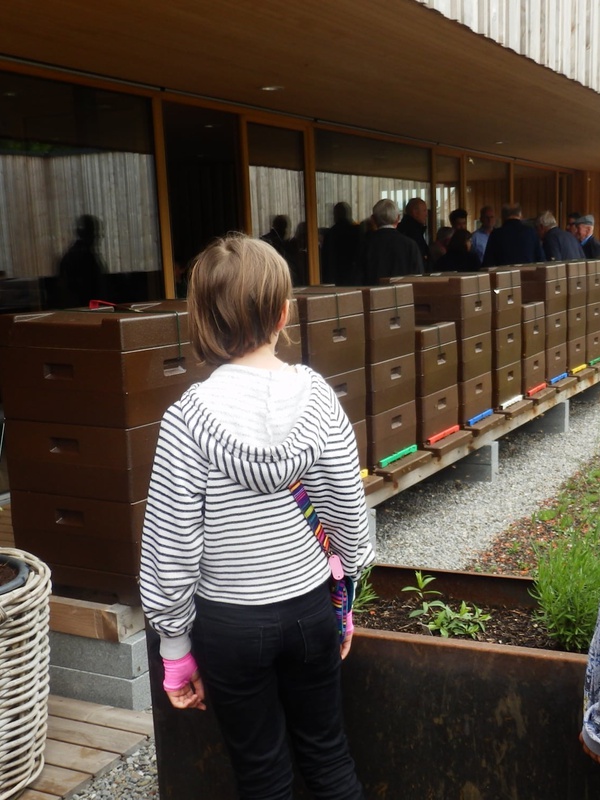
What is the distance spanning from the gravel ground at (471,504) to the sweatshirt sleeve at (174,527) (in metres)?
3.34

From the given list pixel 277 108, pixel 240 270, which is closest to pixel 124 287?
pixel 277 108

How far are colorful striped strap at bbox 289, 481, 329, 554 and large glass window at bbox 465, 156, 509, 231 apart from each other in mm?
12364

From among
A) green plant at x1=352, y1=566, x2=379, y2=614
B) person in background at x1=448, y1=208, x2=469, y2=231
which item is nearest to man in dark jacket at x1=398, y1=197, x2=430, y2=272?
person in background at x1=448, y1=208, x2=469, y2=231

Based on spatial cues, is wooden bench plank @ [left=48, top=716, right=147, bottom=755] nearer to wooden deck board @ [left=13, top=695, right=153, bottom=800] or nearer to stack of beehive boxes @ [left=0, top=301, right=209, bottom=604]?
wooden deck board @ [left=13, top=695, right=153, bottom=800]

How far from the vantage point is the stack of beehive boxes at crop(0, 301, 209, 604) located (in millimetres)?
3562

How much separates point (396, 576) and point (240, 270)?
56.4 inches

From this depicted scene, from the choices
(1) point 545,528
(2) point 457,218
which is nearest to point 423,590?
(1) point 545,528

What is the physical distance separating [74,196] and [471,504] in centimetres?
360

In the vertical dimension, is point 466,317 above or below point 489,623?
above

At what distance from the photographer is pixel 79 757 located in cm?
329

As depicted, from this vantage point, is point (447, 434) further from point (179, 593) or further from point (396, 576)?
point (179, 593)


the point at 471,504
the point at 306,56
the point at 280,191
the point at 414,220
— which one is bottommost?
the point at 471,504

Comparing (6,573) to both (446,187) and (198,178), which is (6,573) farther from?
(446,187)

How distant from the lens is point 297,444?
213 centimetres
